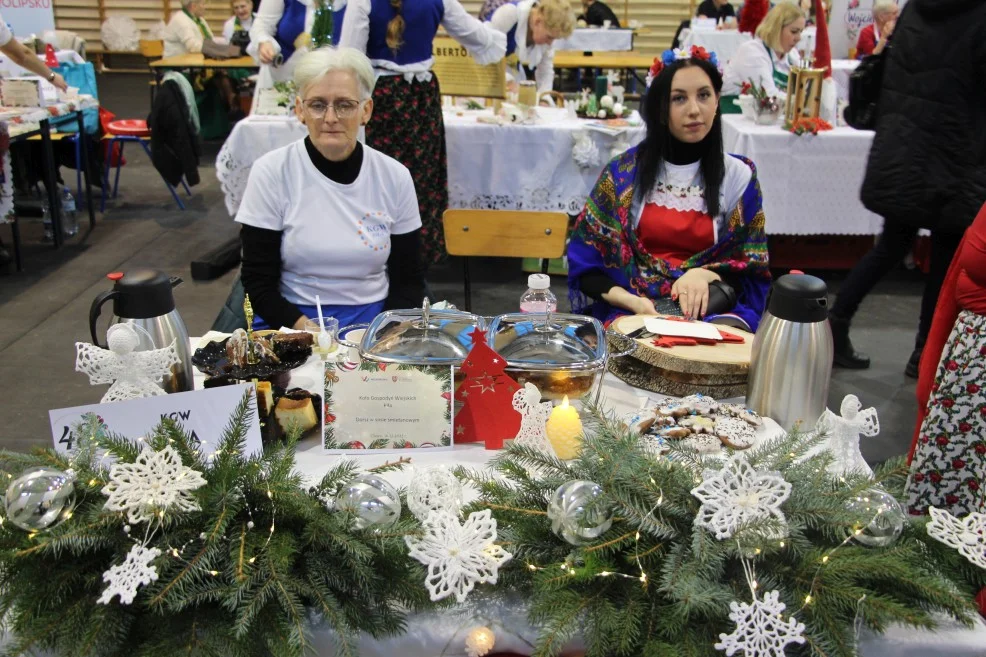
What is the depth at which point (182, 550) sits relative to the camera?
1065 millimetres

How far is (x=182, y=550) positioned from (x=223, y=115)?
894 centimetres

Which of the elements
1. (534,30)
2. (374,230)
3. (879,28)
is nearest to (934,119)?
(374,230)

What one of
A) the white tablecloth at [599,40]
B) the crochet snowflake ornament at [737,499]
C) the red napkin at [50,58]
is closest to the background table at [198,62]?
the red napkin at [50,58]

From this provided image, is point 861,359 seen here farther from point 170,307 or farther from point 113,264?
point 113,264

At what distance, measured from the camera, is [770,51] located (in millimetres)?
5430

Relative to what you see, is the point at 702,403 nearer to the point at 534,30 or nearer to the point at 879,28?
the point at 534,30

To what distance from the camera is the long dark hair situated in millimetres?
2430

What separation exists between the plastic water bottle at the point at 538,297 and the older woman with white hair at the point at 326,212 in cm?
72

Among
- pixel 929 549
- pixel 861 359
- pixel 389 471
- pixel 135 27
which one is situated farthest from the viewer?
pixel 135 27

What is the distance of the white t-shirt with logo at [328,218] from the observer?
7.79 feet

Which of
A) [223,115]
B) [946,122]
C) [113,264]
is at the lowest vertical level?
[113,264]

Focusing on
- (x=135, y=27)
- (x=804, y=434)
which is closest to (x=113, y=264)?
(x=804, y=434)

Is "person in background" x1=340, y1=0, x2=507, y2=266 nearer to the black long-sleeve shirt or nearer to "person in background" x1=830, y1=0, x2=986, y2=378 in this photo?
the black long-sleeve shirt

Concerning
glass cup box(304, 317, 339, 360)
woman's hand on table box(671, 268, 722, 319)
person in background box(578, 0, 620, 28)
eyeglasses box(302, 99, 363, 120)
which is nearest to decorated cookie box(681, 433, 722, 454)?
glass cup box(304, 317, 339, 360)
